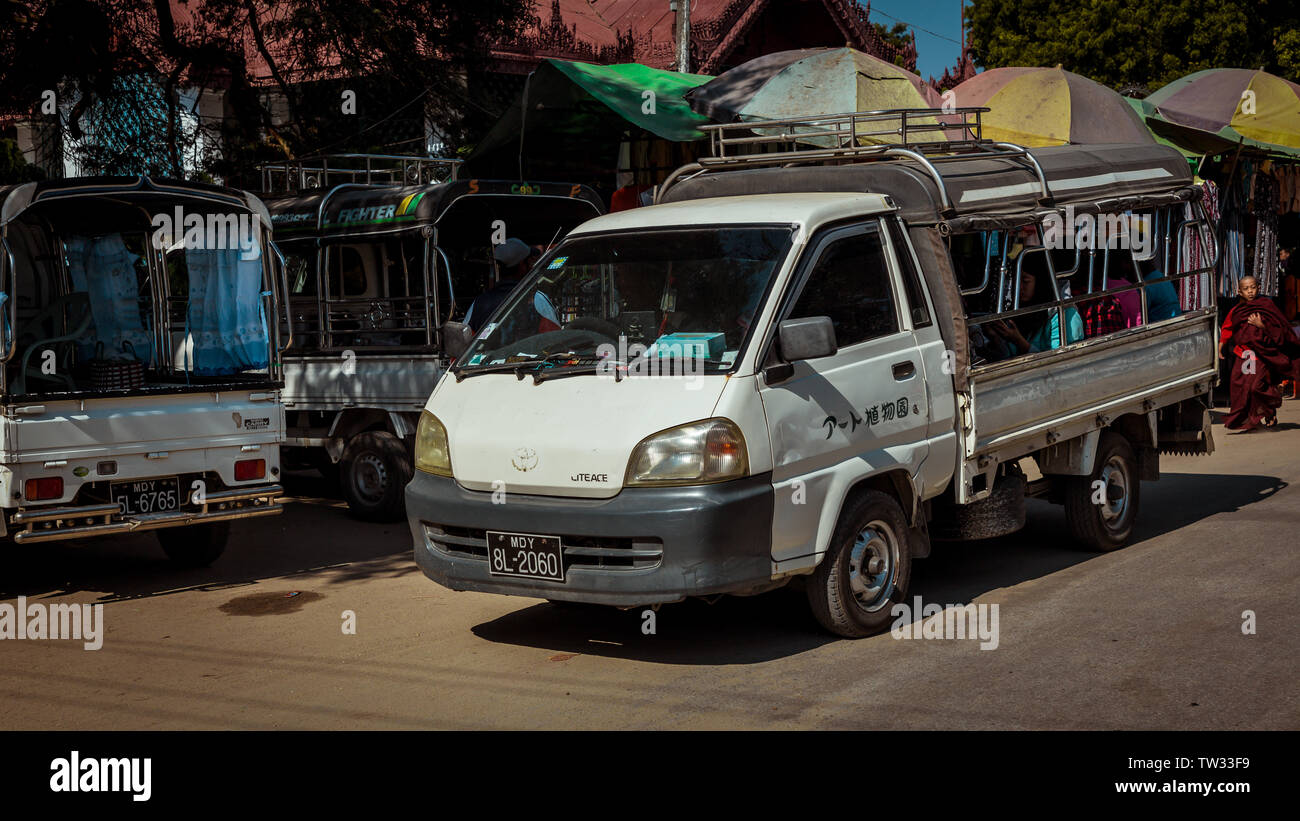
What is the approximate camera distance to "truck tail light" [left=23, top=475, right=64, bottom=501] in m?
7.21

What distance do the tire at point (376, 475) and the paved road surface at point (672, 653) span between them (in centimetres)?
140

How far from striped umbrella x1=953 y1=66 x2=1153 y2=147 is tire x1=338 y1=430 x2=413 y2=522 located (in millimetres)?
7853

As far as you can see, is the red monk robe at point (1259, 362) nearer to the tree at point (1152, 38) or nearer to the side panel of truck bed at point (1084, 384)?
the side panel of truck bed at point (1084, 384)

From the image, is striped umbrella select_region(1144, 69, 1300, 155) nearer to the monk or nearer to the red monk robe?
the monk

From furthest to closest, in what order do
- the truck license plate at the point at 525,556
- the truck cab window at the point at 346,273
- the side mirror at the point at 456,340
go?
the truck cab window at the point at 346,273 → the side mirror at the point at 456,340 → the truck license plate at the point at 525,556

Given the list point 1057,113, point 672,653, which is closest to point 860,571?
point 672,653

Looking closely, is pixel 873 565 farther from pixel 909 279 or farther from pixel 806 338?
pixel 909 279

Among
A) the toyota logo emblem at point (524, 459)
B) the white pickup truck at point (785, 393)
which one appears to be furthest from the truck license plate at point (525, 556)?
the toyota logo emblem at point (524, 459)

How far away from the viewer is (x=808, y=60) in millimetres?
13750

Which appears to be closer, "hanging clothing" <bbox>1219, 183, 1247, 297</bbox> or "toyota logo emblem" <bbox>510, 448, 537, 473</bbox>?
"toyota logo emblem" <bbox>510, 448, 537, 473</bbox>

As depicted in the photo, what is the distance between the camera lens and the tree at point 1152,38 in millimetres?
24422

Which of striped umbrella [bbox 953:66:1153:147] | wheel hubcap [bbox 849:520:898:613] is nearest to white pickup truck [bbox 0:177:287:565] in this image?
wheel hubcap [bbox 849:520:898:613]
